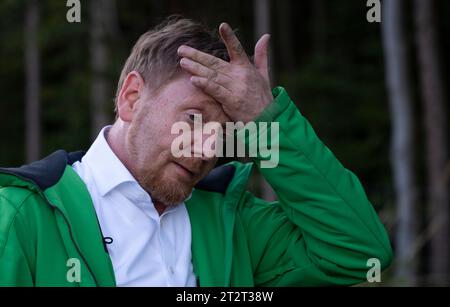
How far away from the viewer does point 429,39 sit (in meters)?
10.8

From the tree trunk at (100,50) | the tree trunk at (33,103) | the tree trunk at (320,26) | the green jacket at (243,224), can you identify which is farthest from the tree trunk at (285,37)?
the green jacket at (243,224)

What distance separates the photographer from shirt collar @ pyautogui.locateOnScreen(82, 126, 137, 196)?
7.23ft

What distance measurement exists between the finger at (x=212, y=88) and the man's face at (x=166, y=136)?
4 cm

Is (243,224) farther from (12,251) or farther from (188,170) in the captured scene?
(12,251)

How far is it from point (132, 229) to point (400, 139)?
8.93 m

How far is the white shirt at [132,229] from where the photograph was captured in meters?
2.14

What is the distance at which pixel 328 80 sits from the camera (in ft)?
58.2

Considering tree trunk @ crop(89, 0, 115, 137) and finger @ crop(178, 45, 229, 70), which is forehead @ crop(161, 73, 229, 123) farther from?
tree trunk @ crop(89, 0, 115, 137)

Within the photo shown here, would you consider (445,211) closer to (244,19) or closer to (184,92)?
(184,92)

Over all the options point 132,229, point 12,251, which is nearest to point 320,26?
point 132,229
